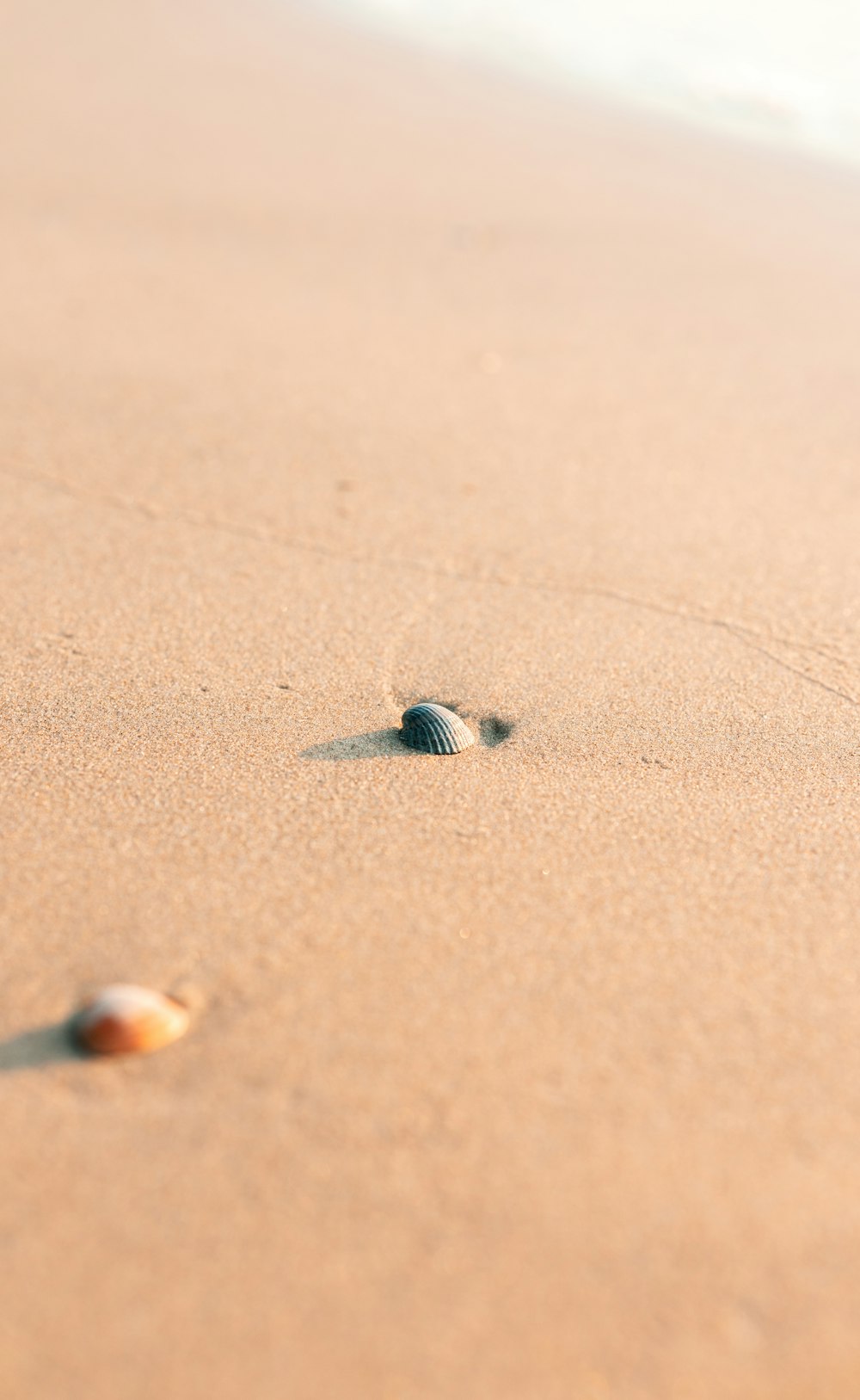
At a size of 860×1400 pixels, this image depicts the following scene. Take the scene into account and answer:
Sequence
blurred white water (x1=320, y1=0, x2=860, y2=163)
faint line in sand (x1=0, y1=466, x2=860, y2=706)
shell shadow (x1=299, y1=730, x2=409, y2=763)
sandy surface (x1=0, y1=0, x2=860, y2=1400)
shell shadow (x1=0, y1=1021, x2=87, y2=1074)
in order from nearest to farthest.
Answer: sandy surface (x1=0, y1=0, x2=860, y2=1400)
shell shadow (x1=0, y1=1021, x2=87, y2=1074)
shell shadow (x1=299, y1=730, x2=409, y2=763)
faint line in sand (x1=0, y1=466, x2=860, y2=706)
blurred white water (x1=320, y1=0, x2=860, y2=163)

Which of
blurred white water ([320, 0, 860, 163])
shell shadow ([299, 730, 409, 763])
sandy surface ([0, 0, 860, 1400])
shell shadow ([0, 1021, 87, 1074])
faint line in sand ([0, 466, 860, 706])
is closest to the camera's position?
sandy surface ([0, 0, 860, 1400])

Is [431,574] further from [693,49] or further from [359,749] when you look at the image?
[693,49]

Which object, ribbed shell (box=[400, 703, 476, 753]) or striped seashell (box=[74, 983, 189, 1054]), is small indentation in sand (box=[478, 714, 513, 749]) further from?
striped seashell (box=[74, 983, 189, 1054])

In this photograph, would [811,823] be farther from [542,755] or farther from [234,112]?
[234,112]

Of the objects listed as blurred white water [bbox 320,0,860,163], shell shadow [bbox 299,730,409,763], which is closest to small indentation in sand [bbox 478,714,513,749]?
shell shadow [bbox 299,730,409,763]

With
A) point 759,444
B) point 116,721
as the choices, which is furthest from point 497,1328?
point 759,444

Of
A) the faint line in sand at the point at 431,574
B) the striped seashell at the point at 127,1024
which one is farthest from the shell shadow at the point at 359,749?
the striped seashell at the point at 127,1024
